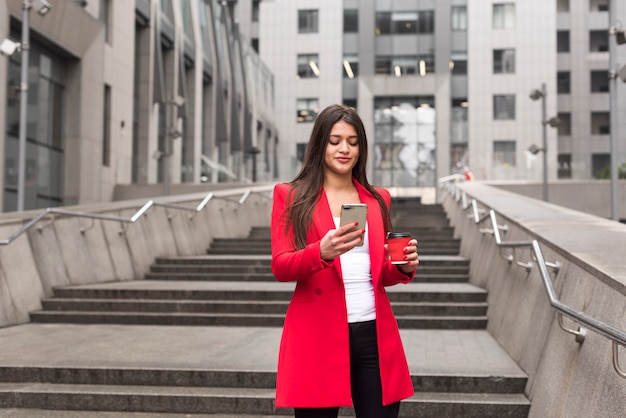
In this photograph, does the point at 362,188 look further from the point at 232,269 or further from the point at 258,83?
the point at 258,83

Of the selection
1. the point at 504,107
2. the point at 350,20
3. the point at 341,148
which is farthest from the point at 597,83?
the point at 341,148

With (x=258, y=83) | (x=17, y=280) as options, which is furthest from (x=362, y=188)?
(x=258, y=83)

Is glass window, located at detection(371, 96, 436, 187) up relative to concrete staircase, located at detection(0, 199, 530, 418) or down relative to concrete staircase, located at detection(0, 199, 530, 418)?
up

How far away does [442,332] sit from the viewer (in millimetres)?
8383

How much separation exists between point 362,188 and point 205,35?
35679mm

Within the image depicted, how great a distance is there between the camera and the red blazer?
2695 mm

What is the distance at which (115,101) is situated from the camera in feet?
88.7

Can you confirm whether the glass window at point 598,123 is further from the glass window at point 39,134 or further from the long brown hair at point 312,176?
the long brown hair at point 312,176

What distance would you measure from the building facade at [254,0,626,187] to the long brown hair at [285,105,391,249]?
4217cm

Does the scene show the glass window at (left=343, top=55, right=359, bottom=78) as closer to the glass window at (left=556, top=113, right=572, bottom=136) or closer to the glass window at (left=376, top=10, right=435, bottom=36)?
the glass window at (left=376, top=10, right=435, bottom=36)

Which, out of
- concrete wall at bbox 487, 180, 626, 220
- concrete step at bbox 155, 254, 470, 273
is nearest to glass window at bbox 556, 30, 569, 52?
concrete wall at bbox 487, 180, 626, 220

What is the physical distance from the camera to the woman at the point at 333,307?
2701 mm

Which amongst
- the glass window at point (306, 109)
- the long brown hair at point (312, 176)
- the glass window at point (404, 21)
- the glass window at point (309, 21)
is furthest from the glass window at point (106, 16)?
the glass window at point (404, 21)

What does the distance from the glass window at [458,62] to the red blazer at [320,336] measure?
1869 inches
